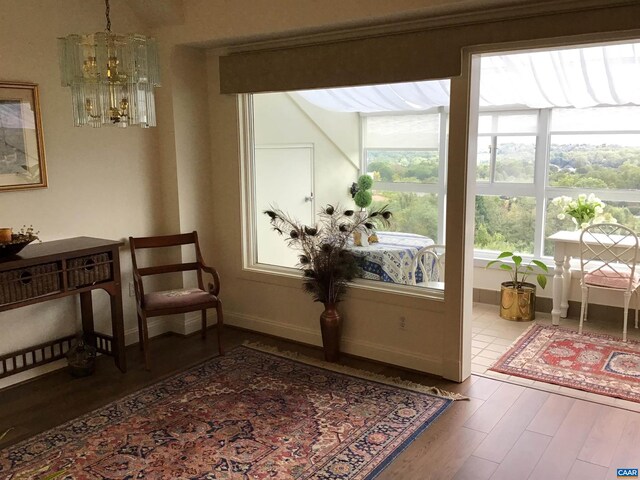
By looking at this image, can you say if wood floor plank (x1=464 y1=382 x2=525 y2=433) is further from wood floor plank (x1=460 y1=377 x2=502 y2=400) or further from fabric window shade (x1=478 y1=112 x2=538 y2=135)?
fabric window shade (x1=478 y1=112 x2=538 y2=135)

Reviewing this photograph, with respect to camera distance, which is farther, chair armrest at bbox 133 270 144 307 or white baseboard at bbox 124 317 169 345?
white baseboard at bbox 124 317 169 345

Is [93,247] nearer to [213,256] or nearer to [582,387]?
[213,256]

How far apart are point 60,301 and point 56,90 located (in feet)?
4.64

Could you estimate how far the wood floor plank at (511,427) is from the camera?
113 inches

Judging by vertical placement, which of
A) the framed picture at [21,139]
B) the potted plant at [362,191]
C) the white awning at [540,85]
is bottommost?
the potted plant at [362,191]

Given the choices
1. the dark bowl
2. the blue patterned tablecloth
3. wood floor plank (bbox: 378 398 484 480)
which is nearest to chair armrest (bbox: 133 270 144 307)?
the dark bowl

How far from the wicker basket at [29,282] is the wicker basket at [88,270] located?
88mm

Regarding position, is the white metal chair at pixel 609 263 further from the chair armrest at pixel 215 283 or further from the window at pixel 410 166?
the chair armrest at pixel 215 283

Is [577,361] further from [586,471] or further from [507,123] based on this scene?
[507,123]

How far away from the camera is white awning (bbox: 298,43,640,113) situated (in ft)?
14.4

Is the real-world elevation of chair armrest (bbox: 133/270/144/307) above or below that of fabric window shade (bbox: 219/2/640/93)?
below

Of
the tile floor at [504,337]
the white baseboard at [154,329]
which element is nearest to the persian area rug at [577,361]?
the tile floor at [504,337]

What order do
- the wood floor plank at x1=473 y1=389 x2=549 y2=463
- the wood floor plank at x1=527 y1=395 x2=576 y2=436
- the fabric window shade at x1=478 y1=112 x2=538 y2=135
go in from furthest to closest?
1. the fabric window shade at x1=478 y1=112 x2=538 y2=135
2. the wood floor plank at x1=527 y1=395 x2=576 y2=436
3. the wood floor plank at x1=473 y1=389 x2=549 y2=463

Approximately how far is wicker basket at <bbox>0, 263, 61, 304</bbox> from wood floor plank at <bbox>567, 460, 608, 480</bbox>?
296 centimetres
